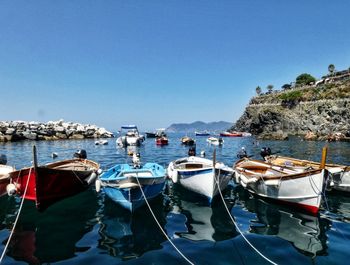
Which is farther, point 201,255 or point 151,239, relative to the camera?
point 151,239

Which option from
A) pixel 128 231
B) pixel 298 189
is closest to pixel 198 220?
pixel 128 231

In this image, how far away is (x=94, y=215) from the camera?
13.0m

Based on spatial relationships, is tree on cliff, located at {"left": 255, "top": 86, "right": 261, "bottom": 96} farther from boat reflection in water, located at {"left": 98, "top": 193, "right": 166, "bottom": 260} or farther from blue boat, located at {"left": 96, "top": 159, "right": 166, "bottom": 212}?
boat reflection in water, located at {"left": 98, "top": 193, "right": 166, "bottom": 260}

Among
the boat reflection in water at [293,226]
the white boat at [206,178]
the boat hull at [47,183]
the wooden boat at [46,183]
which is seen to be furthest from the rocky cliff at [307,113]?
the boat hull at [47,183]

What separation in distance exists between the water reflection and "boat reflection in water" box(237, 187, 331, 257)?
7.35 metres

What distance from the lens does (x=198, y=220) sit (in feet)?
40.3

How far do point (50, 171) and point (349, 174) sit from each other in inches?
673

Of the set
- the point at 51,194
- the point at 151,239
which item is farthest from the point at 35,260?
the point at 51,194

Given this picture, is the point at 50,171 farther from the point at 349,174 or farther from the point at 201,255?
the point at 349,174

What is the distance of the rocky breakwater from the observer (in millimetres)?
66875

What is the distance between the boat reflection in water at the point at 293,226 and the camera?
969 cm

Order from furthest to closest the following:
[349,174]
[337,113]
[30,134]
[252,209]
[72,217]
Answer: [337,113] < [30,134] < [349,174] < [252,209] < [72,217]

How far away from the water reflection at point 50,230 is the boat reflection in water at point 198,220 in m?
3.86

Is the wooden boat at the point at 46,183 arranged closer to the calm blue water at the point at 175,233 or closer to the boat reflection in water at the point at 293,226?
the calm blue water at the point at 175,233
